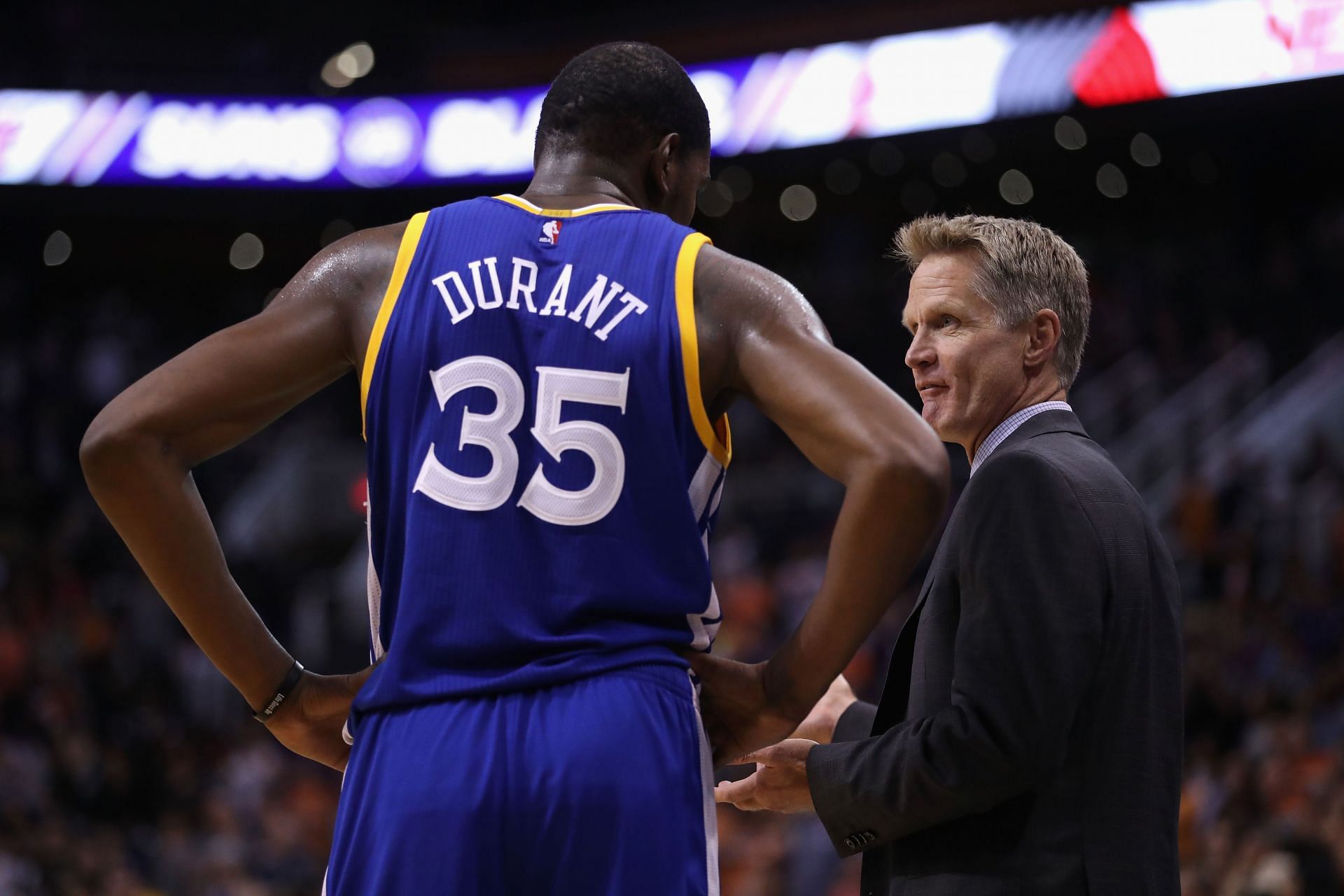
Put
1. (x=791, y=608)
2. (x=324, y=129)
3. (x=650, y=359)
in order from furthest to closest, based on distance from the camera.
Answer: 1. (x=324, y=129)
2. (x=791, y=608)
3. (x=650, y=359)

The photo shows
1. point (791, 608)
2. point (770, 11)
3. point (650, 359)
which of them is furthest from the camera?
point (770, 11)

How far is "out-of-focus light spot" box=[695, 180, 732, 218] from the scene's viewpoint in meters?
19.2

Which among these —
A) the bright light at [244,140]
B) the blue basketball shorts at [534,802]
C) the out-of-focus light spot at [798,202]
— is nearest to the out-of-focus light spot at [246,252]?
the bright light at [244,140]

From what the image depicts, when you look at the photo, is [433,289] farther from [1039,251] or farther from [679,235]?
[1039,251]

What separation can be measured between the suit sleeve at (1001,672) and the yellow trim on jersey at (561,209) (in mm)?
821

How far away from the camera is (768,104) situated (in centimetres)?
1545

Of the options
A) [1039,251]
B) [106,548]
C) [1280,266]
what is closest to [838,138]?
[1280,266]

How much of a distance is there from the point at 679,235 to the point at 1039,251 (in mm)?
941

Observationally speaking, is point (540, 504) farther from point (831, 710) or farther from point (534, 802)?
point (831, 710)

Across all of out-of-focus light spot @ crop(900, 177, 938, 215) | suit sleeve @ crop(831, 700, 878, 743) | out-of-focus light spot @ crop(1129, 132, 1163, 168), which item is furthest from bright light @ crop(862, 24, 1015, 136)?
suit sleeve @ crop(831, 700, 878, 743)

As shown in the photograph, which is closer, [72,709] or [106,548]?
[72,709]

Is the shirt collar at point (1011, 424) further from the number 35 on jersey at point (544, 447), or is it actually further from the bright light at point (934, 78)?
the bright light at point (934, 78)

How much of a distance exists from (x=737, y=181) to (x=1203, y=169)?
19.4ft

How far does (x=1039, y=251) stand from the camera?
3.04 m
